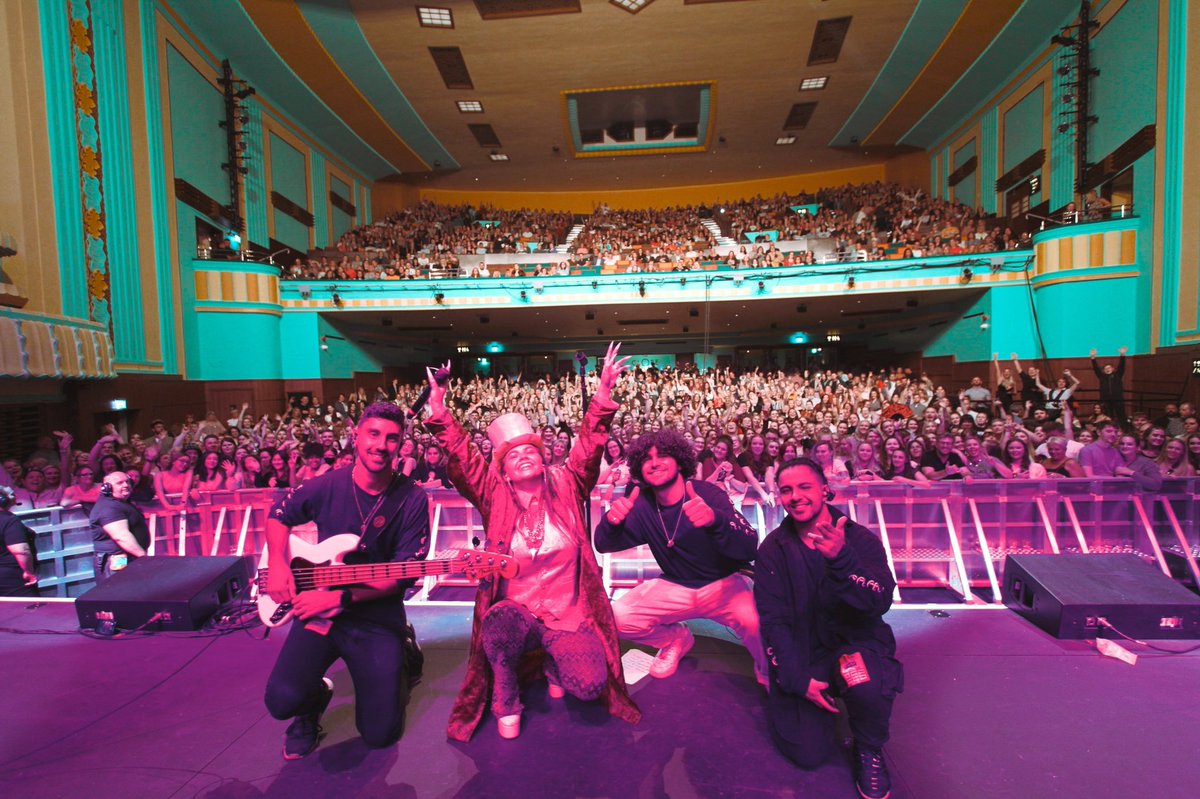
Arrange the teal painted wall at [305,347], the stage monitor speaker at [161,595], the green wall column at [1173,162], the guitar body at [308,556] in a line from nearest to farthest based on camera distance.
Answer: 1. the guitar body at [308,556]
2. the stage monitor speaker at [161,595]
3. the green wall column at [1173,162]
4. the teal painted wall at [305,347]

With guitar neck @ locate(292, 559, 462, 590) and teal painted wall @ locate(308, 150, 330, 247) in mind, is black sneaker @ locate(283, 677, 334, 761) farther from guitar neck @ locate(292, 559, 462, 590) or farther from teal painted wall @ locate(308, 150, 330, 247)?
teal painted wall @ locate(308, 150, 330, 247)

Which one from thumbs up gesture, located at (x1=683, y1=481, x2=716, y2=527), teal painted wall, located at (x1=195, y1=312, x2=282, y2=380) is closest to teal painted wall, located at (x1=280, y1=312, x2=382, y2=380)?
teal painted wall, located at (x1=195, y1=312, x2=282, y2=380)

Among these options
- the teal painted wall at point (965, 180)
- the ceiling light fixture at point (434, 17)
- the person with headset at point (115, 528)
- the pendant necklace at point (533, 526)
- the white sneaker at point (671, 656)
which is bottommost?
the white sneaker at point (671, 656)

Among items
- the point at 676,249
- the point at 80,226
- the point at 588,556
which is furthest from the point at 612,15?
the point at 588,556

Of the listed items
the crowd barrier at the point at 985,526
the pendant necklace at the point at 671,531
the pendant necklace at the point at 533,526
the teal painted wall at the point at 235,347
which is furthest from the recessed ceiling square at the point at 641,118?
the pendant necklace at the point at 533,526

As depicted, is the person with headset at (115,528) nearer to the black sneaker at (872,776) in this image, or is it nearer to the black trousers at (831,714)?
the black trousers at (831,714)

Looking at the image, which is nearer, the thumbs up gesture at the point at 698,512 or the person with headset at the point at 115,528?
the thumbs up gesture at the point at 698,512

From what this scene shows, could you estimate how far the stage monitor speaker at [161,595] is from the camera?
3.72 m

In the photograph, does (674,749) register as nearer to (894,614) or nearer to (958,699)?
(958,699)

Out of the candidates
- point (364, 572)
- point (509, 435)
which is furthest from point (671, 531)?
point (364, 572)

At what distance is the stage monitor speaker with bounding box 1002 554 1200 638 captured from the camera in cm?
324

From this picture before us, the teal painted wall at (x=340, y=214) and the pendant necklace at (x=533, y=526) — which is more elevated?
the teal painted wall at (x=340, y=214)

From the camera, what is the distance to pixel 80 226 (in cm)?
968

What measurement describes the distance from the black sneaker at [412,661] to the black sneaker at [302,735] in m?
0.55
